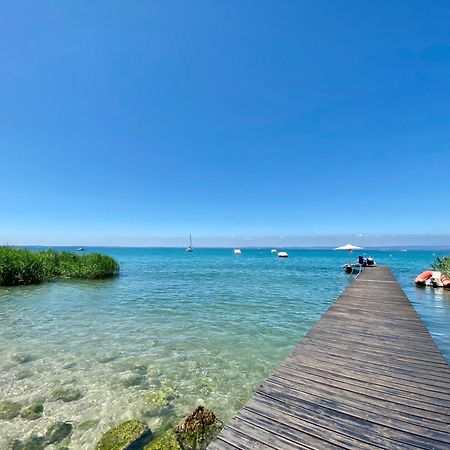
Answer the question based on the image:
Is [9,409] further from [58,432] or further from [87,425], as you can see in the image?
[87,425]

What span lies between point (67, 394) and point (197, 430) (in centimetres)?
366

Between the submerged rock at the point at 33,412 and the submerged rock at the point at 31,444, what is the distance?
0.69 metres

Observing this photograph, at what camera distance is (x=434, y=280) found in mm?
23062

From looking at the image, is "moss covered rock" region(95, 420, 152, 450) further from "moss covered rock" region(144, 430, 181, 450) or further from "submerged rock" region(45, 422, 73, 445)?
"submerged rock" region(45, 422, 73, 445)

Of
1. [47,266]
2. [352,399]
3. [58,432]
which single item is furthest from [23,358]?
[47,266]

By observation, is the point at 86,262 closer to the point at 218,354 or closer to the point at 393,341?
the point at 218,354

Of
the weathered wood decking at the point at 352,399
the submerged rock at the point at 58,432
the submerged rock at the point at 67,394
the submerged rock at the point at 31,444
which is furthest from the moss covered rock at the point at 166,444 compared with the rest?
the submerged rock at the point at 67,394

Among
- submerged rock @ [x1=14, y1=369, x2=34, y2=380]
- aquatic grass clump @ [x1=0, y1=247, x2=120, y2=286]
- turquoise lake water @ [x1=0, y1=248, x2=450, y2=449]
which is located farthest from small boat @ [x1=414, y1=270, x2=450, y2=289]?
aquatic grass clump @ [x1=0, y1=247, x2=120, y2=286]

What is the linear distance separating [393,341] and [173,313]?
10.2 meters

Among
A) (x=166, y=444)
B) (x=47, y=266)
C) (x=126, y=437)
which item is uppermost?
(x=47, y=266)

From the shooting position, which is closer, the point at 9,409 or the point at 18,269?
the point at 9,409

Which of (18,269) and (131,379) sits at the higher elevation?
(18,269)

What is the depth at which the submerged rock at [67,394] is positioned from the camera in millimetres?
6191

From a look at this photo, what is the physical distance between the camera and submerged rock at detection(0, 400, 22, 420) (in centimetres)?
544
